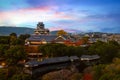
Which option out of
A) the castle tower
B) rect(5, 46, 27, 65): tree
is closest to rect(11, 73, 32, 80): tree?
rect(5, 46, 27, 65): tree

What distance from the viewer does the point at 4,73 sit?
89.8ft

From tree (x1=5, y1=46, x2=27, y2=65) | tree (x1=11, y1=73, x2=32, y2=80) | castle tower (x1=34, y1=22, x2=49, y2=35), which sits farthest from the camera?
castle tower (x1=34, y1=22, x2=49, y2=35)

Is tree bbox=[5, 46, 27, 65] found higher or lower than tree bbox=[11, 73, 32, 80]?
higher

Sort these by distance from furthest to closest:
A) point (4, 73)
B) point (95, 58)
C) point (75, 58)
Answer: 1. point (95, 58)
2. point (75, 58)
3. point (4, 73)

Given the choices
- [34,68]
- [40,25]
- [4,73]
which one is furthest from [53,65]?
[40,25]

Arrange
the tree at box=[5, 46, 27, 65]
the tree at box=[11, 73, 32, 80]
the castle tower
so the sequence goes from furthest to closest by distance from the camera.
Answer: the castle tower, the tree at box=[5, 46, 27, 65], the tree at box=[11, 73, 32, 80]

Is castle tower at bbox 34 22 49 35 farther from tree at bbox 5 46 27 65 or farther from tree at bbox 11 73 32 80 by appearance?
tree at bbox 11 73 32 80

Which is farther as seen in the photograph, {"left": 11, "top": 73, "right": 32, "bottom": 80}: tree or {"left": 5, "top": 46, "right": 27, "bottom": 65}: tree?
{"left": 5, "top": 46, "right": 27, "bottom": 65}: tree

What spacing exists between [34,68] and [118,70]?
908 cm

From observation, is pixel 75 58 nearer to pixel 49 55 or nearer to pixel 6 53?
pixel 49 55

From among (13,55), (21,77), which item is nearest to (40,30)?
(13,55)

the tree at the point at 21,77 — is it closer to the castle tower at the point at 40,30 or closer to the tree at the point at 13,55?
the tree at the point at 13,55

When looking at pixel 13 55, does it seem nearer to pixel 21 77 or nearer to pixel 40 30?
pixel 21 77

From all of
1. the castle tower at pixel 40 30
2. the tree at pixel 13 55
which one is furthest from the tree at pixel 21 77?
the castle tower at pixel 40 30
